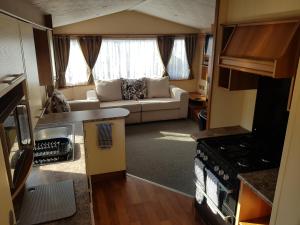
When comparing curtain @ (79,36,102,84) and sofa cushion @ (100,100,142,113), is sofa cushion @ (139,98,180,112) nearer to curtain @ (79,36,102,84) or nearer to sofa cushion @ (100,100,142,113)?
sofa cushion @ (100,100,142,113)

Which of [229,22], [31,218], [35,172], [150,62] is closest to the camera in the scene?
[31,218]

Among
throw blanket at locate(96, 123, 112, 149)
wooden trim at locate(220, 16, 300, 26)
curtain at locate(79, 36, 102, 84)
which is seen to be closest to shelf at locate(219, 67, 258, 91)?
wooden trim at locate(220, 16, 300, 26)

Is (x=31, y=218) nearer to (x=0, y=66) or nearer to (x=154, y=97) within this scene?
(x=0, y=66)

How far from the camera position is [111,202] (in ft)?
9.19

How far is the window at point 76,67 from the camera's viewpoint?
5414mm

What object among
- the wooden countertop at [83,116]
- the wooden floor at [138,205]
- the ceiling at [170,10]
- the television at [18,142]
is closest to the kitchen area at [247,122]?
the wooden floor at [138,205]

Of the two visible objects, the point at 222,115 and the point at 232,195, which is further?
the point at 222,115

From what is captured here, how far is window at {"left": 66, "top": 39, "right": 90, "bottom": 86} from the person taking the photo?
541cm

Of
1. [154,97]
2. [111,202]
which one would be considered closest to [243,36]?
[111,202]

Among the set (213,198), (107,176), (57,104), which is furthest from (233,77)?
(57,104)

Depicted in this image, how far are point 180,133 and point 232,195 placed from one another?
295 centimetres

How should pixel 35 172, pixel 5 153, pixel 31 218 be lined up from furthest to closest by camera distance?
pixel 35 172 → pixel 31 218 → pixel 5 153

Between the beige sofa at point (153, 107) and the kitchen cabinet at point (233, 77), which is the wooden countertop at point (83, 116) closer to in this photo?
the kitchen cabinet at point (233, 77)

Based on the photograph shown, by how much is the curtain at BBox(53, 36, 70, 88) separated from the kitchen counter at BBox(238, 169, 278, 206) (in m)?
4.55
